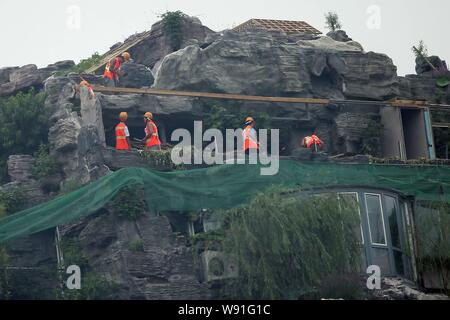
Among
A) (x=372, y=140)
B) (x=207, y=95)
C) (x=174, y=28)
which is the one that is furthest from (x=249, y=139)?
(x=174, y=28)

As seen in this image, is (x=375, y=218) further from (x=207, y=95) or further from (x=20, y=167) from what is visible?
(x=20, y=167)

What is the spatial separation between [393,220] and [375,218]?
1.88ft

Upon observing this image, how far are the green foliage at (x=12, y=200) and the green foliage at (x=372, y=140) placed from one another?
11084 millimetres

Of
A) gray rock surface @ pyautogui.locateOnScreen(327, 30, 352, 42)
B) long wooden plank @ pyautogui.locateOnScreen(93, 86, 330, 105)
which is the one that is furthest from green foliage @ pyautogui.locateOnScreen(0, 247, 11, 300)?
gray rock surface @ pyautogui.locateOnScreen(327, 30, 352, 42)

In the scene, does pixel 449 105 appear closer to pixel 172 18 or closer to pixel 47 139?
pixel 172 18

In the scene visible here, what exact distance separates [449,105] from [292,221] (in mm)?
14873

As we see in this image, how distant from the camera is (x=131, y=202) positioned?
2998cm

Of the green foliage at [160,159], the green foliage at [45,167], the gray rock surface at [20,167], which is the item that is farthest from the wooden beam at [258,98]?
the green foliage at [160,159]

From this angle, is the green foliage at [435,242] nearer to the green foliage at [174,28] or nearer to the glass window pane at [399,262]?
the glass window pane at [399,262]

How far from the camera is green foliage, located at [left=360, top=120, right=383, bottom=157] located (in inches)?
1494

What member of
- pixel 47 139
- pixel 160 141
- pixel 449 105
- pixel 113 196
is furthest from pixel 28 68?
pixel 449 105

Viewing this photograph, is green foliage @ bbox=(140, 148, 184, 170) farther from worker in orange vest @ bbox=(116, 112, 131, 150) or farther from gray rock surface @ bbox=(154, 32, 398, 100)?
gray rock surface @ bbox=(154, 32, 398, 100)

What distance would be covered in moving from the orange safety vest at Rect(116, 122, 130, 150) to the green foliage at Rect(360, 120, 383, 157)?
325 inches

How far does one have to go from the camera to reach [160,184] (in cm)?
2950
